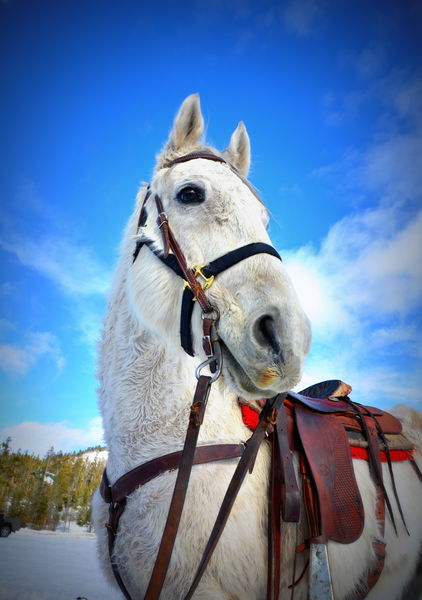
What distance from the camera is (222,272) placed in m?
1.82

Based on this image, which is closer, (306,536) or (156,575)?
(156,575)

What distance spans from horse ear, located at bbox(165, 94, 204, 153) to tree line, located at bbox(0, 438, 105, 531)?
2972 centimetres

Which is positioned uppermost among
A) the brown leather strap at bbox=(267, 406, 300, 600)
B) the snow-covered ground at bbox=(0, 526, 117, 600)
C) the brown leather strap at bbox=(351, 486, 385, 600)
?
the brown leather strap at bbox=(267, 406, 300, 600)

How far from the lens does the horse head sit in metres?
1.55

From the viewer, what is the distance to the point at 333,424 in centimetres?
261

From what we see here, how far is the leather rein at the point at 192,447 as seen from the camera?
1607 millimetres

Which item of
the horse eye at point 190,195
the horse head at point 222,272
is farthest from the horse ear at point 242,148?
the horse eye at point 190,195

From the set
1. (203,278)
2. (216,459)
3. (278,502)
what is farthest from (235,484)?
(203,278)

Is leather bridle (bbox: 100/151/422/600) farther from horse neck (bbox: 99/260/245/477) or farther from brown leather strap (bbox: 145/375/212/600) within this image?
horse neck (bbox: 99/260/245/477)

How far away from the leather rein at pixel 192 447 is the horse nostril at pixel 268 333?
0.79ft

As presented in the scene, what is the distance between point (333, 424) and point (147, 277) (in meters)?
1.98

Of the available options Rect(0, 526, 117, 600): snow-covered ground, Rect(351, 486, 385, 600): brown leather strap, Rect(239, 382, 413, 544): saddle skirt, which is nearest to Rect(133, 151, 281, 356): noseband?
Rect(239, 382, 413, 544): saddle skirt

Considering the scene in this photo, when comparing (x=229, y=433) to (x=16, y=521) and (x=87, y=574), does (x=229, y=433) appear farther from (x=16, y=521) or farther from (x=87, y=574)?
(x=16, y=521)

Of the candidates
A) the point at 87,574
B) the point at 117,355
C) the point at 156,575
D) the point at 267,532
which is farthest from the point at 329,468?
the point at 87,574
